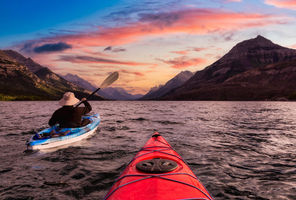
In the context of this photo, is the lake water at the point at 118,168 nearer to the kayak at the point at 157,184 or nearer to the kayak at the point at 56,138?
the kayak at the point at 56,138

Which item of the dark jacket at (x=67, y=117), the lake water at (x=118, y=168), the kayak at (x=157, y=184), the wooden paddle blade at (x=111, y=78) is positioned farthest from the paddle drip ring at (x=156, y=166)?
the wooden paddle blade at (x=111, y=78)

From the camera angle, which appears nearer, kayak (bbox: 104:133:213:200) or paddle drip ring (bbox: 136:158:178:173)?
kayak (bbox: 104:133:213:200)

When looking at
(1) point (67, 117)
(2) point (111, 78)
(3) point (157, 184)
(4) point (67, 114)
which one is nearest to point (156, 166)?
(3) point (157, 184)

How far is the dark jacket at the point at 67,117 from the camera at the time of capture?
34.7 ft

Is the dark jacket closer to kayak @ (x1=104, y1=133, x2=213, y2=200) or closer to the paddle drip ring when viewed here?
kayak @ (x1=104, y1=133, x2=213, y2=200)

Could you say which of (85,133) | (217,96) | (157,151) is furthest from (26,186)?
(217,96)

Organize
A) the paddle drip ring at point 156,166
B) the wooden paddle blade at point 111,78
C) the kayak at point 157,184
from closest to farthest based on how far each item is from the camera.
Result: 1. the kayak at point 157,184
2. the paddle drip ring at point 156,166
3. the wooden paddle blade at point 111,78

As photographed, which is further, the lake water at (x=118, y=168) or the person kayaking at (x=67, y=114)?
the person kayaking at (x=67, y=114)

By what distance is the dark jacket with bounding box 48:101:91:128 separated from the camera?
1059cm

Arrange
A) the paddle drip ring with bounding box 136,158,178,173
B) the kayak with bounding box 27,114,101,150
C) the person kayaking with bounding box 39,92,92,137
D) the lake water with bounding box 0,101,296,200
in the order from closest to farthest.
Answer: the paddle drip ring with bounding box 136,158,178,173 → the lake water with bounding box 0,101,296,200 → the kayak with bounding box 27,114,101,150 → the person kayaking with bounding box 39,92,92,137

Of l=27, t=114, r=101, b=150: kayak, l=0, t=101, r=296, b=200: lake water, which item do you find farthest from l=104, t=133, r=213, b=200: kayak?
l=27, t=114, r=101, b=150: kayak

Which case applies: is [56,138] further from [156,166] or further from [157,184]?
[157,184]

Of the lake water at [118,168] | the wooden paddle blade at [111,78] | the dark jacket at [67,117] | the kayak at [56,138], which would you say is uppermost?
the wooden paddle blade at [111,78]

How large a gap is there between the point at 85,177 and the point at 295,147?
1130 cm
